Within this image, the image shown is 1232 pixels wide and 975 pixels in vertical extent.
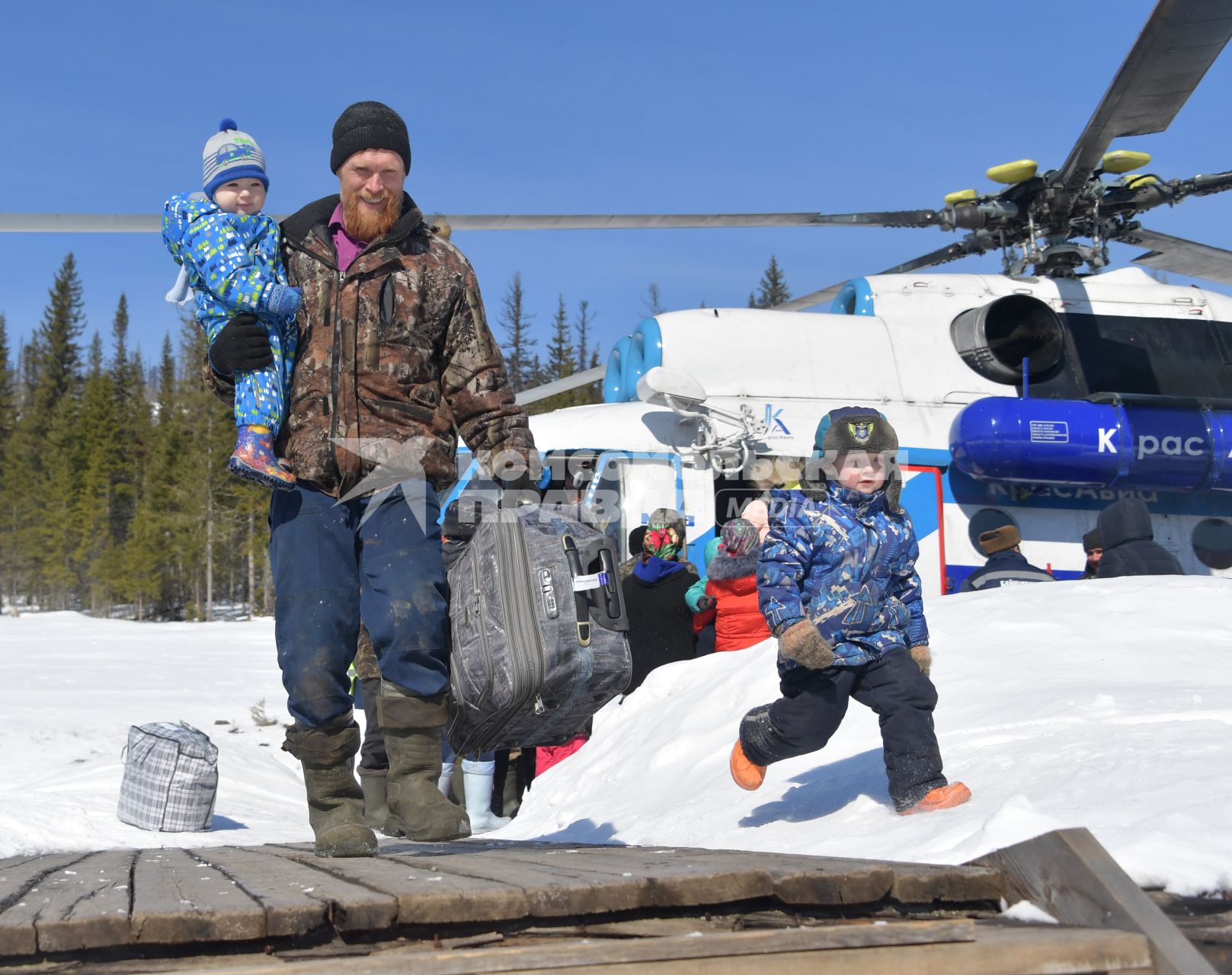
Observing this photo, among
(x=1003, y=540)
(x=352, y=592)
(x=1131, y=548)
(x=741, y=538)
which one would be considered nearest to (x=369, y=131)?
(x=352, y=592)

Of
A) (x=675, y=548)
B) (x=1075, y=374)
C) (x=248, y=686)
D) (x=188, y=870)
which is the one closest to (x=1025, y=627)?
(x=675, y=548)

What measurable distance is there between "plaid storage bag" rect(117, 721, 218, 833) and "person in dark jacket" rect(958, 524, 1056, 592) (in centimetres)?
514

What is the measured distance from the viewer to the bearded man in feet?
10.8

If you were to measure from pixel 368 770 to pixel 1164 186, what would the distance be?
815 cm

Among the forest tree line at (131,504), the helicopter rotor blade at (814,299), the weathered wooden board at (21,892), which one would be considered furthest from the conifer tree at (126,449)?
the weathered wooden board at (21,892)

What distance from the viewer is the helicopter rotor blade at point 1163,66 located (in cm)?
715

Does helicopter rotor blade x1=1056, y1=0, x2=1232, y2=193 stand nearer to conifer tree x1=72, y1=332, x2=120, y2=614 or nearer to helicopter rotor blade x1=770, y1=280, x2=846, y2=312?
helicopter rotor blade x1=770, y1=280, x2=846, y2=312

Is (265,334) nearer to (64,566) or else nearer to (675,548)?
Answer: (675,548)

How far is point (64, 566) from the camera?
52.2m

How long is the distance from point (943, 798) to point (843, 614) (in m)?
0.70

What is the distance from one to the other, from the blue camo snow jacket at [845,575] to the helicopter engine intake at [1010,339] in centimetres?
684

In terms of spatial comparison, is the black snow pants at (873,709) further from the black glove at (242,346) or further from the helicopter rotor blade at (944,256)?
the helicopter rotor blade at (944,256)

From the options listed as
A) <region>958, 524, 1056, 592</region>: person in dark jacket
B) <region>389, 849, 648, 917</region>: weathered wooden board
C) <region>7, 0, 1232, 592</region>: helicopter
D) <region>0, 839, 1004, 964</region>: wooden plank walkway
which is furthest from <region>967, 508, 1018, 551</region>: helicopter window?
<region>389, 849, 648, 917</region>: weathered wooden board

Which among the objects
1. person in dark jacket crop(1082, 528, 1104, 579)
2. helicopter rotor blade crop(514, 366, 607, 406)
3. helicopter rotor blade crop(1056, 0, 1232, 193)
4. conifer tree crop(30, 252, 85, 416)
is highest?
conifer tree crop(30, 252, 85, 416)
